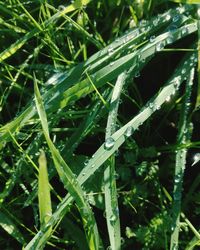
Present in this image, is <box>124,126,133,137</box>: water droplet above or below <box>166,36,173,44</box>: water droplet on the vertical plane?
below

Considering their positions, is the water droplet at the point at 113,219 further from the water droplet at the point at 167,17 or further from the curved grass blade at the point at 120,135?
the water droplet at the point at 167,17

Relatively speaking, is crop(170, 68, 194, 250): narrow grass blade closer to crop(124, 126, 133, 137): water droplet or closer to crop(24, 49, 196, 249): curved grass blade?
crop(24, 49, 196, 249): curved grass blade


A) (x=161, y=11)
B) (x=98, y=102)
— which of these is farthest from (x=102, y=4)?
(x=98, y=102)

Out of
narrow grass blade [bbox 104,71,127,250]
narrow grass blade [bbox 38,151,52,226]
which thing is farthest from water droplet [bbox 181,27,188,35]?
narrow grass blade [bbox 38,151,52,226]

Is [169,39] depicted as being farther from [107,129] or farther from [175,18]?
[107,129]

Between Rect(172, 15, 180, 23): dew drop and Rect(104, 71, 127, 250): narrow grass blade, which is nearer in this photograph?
Rect(104, 71, 127, 250): narrow grass blade

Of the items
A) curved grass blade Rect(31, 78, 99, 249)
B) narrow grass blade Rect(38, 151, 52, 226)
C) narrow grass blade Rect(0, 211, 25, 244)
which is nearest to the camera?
narrow grass blade Rect(38, 151, 52, 226)

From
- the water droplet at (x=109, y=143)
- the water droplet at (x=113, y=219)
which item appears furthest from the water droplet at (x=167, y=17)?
the water droplet at (x=113, y=219)
